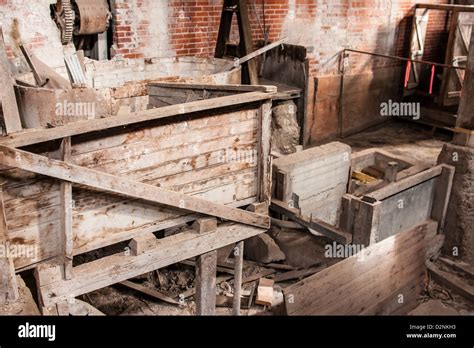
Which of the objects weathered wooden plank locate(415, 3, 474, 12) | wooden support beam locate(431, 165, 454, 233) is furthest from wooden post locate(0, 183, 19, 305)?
weathered wooden plank locate(415, 3, 474, 12)

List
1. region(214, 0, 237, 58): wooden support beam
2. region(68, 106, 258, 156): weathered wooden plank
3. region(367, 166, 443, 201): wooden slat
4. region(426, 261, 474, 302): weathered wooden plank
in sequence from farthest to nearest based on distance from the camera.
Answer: region(214, 0, 237, 58): wooden support beam → region(426, 261, 474, 302): weathered wooden plank → region(367, 166, 443, 201): wooden slat → region(68, 106, 258, 156): weathered wooden plank

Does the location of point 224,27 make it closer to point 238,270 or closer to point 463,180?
point 238,270

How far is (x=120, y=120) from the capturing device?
3.14 m

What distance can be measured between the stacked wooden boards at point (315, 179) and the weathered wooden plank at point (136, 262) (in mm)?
2072

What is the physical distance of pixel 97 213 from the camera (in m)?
Result: 3.36

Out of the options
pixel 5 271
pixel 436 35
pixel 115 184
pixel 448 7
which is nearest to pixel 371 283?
pixel 115 184

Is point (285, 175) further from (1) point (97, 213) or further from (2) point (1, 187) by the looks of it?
(2) point (1, 187)

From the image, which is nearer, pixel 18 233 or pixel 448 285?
pixel 18 233

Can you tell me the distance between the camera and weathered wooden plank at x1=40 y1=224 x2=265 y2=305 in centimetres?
333

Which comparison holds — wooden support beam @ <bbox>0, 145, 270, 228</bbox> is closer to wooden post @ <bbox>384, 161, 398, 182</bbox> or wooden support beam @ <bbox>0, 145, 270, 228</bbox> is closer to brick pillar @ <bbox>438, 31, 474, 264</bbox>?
wooden post @ <bbox>384, 161, 398, 182</bbox>

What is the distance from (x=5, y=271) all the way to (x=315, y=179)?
450cm

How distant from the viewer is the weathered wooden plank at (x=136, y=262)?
10.9 ft
